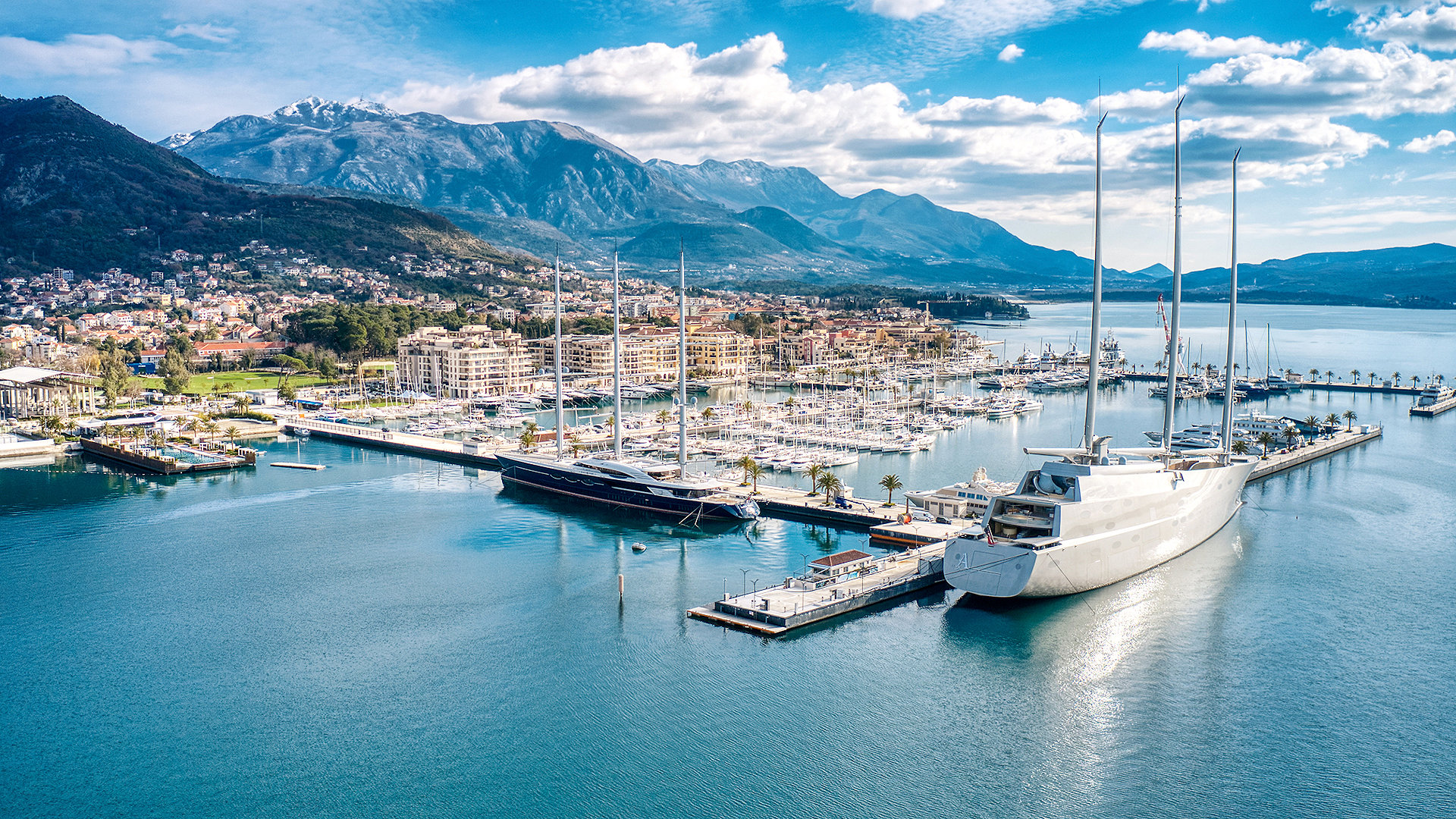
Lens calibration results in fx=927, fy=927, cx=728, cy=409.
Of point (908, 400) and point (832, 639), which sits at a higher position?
point (908, 400)

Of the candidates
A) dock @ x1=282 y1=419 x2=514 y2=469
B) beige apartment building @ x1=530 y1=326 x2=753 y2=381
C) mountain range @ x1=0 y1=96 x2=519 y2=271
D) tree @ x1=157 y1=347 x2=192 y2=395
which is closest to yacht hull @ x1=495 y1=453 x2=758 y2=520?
dock @ x1=282 y1=419 x2=514 y2=469

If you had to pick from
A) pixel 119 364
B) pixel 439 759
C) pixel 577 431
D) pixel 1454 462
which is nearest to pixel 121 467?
pixel 577 431

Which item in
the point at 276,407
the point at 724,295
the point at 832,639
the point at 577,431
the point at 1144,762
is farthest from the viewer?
the point at 724,295

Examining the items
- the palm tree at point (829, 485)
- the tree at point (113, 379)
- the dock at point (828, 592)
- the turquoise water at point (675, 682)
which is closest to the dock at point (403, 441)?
the tree at point (113, 379)

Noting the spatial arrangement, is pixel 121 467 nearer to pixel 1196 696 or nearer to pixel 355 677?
pixel 355 677

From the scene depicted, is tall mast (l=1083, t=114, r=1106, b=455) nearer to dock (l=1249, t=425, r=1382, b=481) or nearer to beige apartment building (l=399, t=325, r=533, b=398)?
dock (l=1249, t=425, r=1382, b=481)

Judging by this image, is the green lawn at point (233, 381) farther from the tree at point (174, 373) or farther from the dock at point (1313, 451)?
the dock at point (1313, 451)
